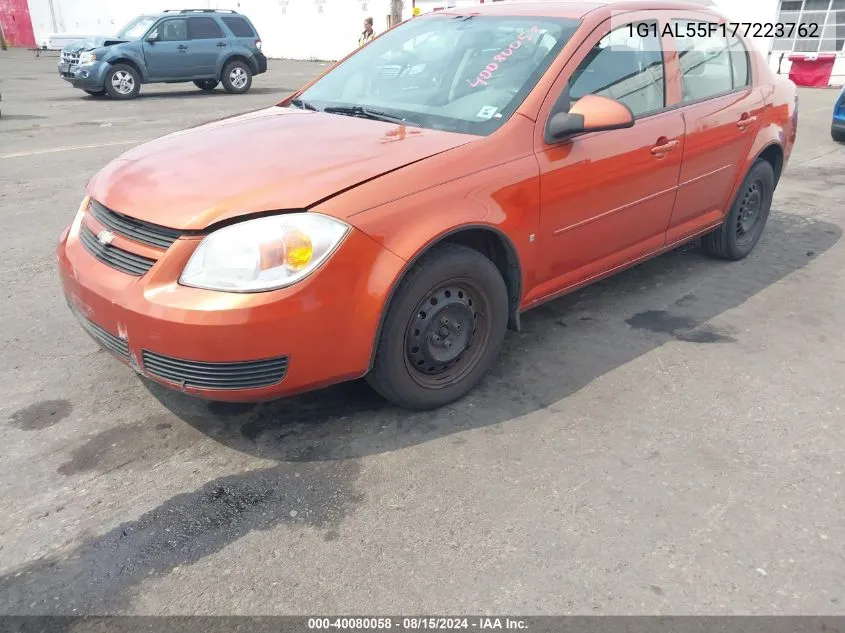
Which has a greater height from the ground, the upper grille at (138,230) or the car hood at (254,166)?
the car hood at (254,166)

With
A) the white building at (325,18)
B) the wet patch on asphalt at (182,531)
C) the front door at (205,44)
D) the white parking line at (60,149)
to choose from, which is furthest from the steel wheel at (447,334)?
the front door at (205,44)

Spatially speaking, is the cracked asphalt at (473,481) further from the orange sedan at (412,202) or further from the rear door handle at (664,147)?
the rear door handle at (664,147)

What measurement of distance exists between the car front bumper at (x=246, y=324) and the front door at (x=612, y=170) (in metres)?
1.05

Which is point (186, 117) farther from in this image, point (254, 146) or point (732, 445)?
point (732, 445)

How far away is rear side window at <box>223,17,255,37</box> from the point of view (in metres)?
16.9

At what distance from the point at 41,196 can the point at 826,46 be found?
61.1 feet

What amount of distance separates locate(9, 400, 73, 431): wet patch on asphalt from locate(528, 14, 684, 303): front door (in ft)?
7.30

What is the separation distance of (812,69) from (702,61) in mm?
16257

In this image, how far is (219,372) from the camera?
2564 mm

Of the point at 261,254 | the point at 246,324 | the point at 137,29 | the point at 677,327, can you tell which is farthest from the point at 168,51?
the point at 246,324

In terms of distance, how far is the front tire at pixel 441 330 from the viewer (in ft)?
9.34

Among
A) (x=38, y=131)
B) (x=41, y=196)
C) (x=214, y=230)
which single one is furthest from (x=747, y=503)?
(x=38, y=131)

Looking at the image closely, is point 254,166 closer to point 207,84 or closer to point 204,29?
point 204,29

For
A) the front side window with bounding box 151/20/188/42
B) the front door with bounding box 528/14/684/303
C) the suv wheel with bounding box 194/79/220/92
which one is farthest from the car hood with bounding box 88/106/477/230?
the suv wheel with bounding box 194/79/220/92
